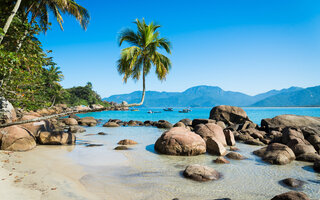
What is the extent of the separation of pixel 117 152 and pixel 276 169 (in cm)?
677

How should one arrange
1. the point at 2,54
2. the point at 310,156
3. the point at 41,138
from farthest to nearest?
the point at 41,138 < the point at 310,156 < the point at 2,54

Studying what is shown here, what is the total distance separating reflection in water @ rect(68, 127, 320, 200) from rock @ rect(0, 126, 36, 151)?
232cm

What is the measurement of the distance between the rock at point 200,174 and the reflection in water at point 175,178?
20cm

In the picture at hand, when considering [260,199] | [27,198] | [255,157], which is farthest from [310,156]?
[27,198]

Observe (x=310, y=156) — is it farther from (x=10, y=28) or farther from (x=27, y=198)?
(x=10, y=28)

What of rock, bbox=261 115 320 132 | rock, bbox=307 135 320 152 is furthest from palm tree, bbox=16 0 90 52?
rock, bbox=261 115 320 132

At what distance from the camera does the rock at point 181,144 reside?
8922 millimetres

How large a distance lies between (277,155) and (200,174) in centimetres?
409

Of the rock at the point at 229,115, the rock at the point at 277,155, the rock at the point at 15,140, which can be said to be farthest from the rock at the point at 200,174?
the rock at the point at 229,115

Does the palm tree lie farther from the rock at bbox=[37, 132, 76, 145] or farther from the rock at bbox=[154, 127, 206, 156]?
the rock at bbox=[154, 127, 206, 156]

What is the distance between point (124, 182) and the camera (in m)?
5.61

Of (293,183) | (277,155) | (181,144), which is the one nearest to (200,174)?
(293,183)

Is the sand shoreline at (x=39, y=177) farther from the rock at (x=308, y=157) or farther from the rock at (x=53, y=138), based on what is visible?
the rock at (x=308, y=157)

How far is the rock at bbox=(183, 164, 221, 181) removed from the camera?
585 cm
